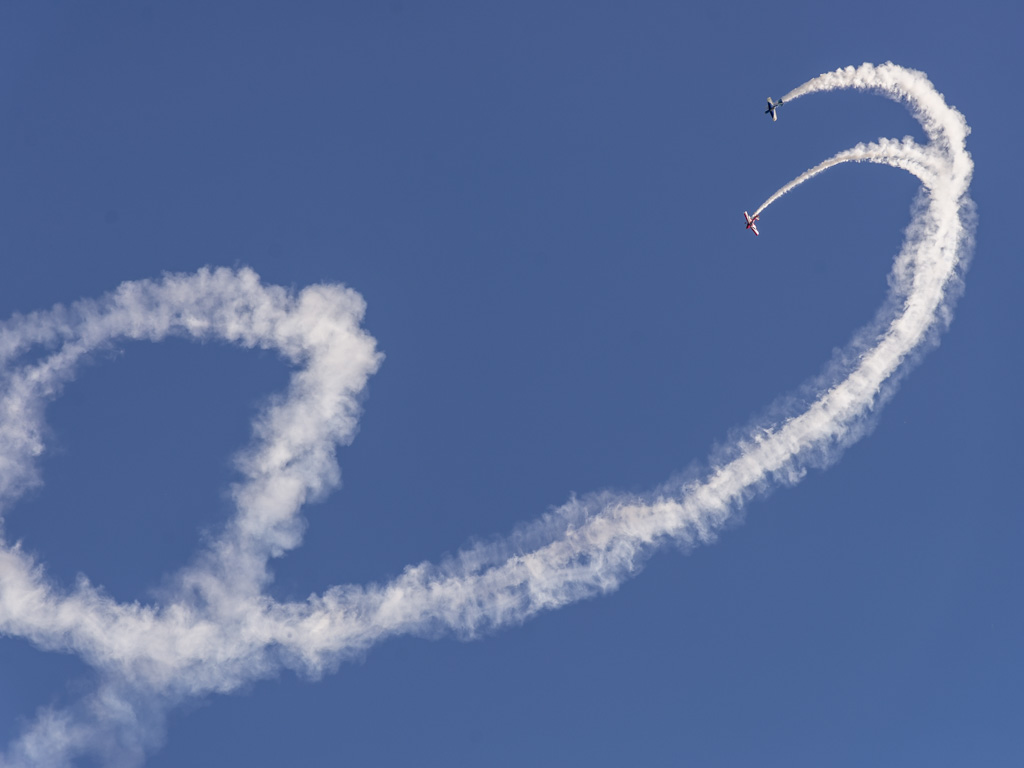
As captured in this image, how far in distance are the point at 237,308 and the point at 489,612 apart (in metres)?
40.0

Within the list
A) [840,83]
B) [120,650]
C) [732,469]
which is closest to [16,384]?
[120,650]

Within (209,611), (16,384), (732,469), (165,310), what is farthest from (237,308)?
(732,469)

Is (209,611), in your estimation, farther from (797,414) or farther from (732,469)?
(797,414)

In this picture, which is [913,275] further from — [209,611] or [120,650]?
[120,650]

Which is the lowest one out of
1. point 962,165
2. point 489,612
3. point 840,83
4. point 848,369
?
point 489,612

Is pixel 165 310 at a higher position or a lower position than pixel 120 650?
higher

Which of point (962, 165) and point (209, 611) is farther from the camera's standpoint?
point (209, 611)

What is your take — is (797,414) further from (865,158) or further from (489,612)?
(489,612)

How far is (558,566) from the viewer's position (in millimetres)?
82000

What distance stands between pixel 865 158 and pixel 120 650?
8893 cm

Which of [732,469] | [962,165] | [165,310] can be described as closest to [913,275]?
[962,165]

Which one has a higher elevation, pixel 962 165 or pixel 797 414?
pixel 962 165

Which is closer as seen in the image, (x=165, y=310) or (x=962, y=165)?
(x=962, y=165)

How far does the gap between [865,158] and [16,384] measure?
86.7 m
